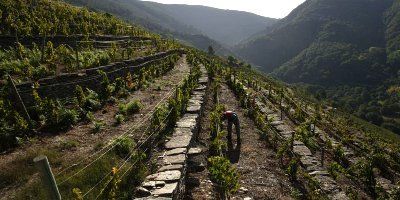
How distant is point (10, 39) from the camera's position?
18.8m

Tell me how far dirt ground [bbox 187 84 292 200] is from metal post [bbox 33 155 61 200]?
4830 millimetres

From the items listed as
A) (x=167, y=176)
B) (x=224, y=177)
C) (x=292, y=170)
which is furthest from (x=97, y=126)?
(x=292, y=170)

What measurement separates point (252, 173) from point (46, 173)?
26.7ft

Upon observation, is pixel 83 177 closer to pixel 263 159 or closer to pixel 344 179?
pixel 263 159

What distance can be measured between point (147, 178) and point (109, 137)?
3.15m

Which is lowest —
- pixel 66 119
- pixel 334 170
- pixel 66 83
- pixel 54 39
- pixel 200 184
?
pixel 334 170

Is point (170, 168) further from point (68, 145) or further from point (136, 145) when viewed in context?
point (68, 145)

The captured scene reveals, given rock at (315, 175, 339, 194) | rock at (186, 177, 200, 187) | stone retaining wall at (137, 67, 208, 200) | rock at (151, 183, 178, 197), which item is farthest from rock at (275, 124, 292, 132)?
rock at (151, 183, 178, 197)

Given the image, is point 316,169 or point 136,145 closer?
point 136,145

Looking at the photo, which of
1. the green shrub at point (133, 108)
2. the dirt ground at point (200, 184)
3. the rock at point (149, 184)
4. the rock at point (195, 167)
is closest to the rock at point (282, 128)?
the dirt ground at point (200, 184)

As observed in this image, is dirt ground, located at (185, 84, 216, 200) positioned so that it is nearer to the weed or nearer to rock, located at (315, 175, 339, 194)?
the weed

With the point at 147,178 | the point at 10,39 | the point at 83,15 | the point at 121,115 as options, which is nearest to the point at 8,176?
the point at 147,178

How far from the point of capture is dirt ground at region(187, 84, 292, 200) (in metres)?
9.87

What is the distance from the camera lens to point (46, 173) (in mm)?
4496
